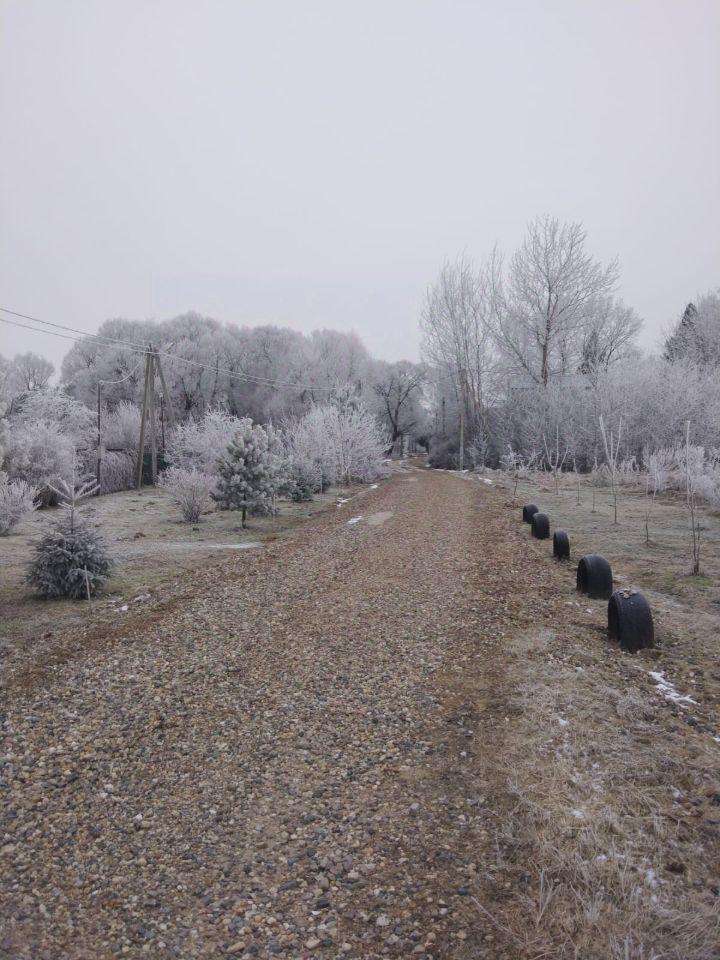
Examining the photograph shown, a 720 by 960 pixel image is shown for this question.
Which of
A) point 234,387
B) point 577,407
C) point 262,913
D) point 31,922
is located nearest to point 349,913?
point 262,913

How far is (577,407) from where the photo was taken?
28.7m

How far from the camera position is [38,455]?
20.1 m

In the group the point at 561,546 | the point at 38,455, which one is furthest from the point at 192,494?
the point at 38,455

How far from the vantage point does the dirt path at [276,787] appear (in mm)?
2299

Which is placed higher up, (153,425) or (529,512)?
(153,425)

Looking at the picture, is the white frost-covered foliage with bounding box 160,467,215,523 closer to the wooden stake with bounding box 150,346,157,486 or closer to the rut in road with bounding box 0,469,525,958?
the rut in road with bounding box 0,469,525,958

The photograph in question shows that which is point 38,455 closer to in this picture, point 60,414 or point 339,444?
point 60,414

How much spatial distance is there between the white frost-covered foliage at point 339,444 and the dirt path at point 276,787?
1509 cm

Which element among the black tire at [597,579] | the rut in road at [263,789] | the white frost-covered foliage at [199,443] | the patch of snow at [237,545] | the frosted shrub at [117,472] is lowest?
the rut in road at [263,789]

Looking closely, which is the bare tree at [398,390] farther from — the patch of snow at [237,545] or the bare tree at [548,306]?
the patch of snow at [237,545]

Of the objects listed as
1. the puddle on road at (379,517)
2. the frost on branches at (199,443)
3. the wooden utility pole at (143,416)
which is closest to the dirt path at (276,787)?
the puddle on road at (379,517)

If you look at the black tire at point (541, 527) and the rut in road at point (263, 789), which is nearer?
the rut in road at point (263, 789)

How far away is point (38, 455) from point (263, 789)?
20320 mm

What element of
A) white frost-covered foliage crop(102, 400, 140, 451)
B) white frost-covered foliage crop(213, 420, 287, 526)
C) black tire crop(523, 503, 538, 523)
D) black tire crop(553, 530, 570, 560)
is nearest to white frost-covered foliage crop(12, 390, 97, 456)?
white frost-covered foliage crop(102, 400, 140, 451)
